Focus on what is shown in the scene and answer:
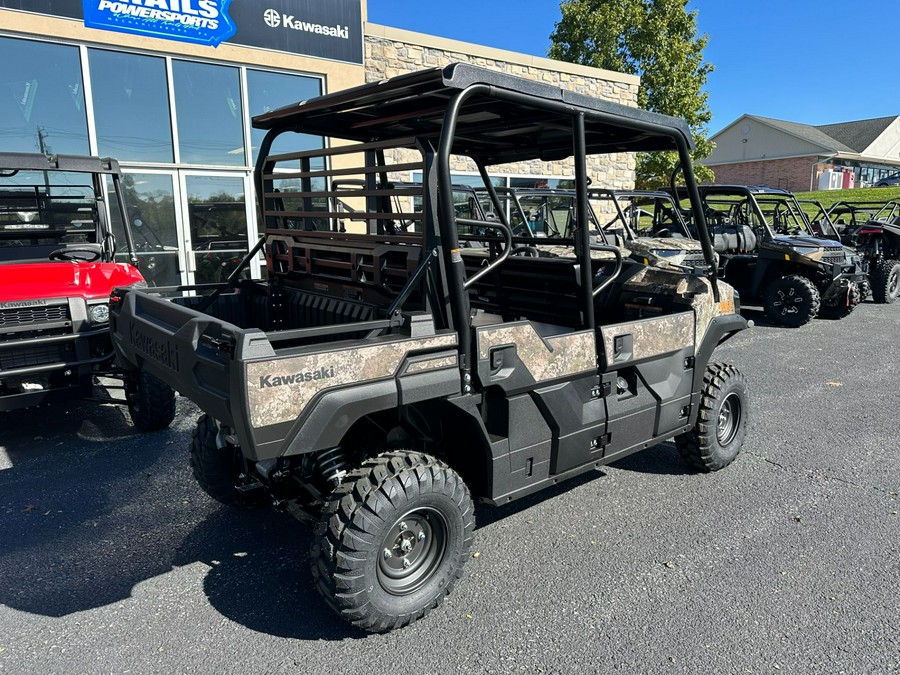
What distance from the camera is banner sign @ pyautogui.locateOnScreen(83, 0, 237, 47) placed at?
8.28 metres

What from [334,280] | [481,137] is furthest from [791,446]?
[334,280]

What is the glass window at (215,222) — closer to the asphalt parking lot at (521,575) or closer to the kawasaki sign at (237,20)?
the kawasaki sign at (237,20)

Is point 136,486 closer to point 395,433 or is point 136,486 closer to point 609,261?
point 395,433

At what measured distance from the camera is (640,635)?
264 cm

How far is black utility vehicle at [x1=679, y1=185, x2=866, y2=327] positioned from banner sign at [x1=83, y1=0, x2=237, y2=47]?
7380 millimetres

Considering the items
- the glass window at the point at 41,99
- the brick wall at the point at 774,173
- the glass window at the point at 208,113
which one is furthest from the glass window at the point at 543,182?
the brick wall at the point at 774,173

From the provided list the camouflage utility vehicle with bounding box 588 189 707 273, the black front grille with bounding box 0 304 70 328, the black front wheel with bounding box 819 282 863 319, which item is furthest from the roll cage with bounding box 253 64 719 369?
the black front wheel with bounding box 819 282 863 319

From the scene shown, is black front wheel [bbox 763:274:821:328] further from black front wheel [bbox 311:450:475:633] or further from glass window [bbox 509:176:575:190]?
black front wheel [bbox 311:450:475:633]

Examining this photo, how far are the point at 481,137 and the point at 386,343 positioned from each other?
193 cm

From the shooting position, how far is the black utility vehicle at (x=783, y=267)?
9.59 m

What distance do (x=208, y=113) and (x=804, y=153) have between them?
43.4 meters

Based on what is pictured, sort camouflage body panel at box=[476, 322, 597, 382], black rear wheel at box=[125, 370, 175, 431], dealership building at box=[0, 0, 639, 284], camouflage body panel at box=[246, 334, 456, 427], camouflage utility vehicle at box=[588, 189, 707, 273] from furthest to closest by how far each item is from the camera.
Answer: camouflage utility vehicle at box=[588, 189, 707, 273]
dealership building at box=[0, 0, 639, 284]
black rear wheel at box=[125, 370, 175, 431]
camouflage body panel at box=[476, 322, 597, 382]
camouflage body panel at box=[246, 334, 456, 427]

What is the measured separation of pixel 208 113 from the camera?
9430mm

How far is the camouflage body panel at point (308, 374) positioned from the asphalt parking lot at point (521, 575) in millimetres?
1027
